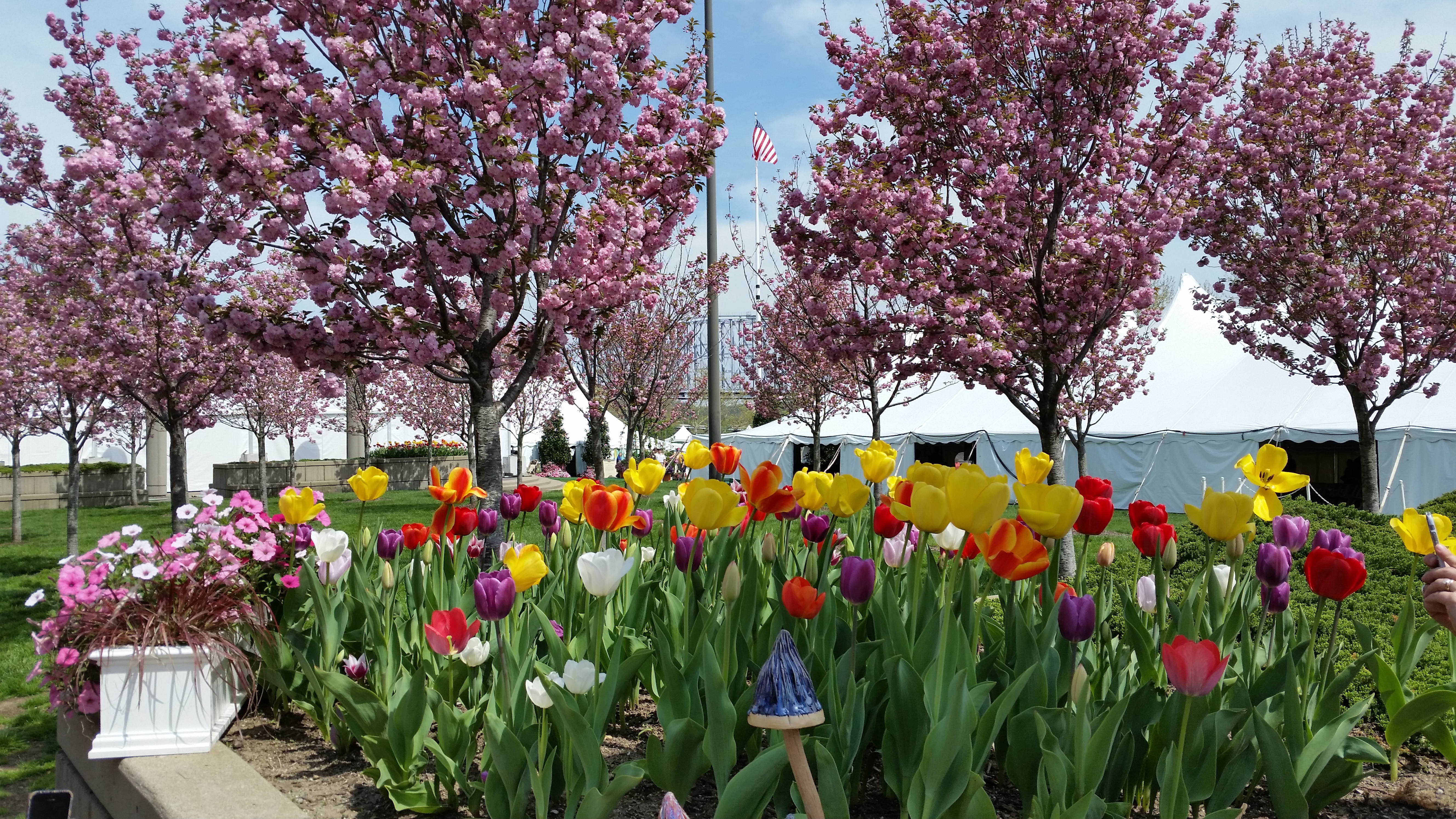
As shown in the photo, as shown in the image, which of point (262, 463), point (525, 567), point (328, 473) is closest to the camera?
point (525, 567)

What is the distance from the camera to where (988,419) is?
793 inches

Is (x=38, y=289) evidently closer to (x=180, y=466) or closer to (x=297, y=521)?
(x=180, y=466)

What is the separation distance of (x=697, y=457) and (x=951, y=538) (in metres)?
1.47

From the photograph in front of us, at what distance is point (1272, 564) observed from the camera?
236cm

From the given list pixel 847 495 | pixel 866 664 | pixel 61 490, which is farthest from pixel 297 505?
pixel 61 490

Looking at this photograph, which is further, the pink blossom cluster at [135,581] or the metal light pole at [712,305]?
the metal light pole at [712,305]

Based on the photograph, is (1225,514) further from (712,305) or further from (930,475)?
(712,305)

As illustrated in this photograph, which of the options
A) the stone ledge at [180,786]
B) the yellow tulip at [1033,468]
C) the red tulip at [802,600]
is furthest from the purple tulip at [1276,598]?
the stone ledge at [180,786]

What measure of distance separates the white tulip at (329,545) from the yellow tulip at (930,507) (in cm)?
201

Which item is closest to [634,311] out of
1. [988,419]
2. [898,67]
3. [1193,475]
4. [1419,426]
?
[988,419]

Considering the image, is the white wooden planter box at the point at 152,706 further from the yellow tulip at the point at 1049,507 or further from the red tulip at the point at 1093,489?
the red tulip at the point at 1093,489

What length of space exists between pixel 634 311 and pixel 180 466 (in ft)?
28.5

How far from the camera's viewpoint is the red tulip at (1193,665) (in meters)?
1.63

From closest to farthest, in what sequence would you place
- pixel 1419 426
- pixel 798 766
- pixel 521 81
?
pixel 798 766 < pixel 521 81 < pixel 1419 426
